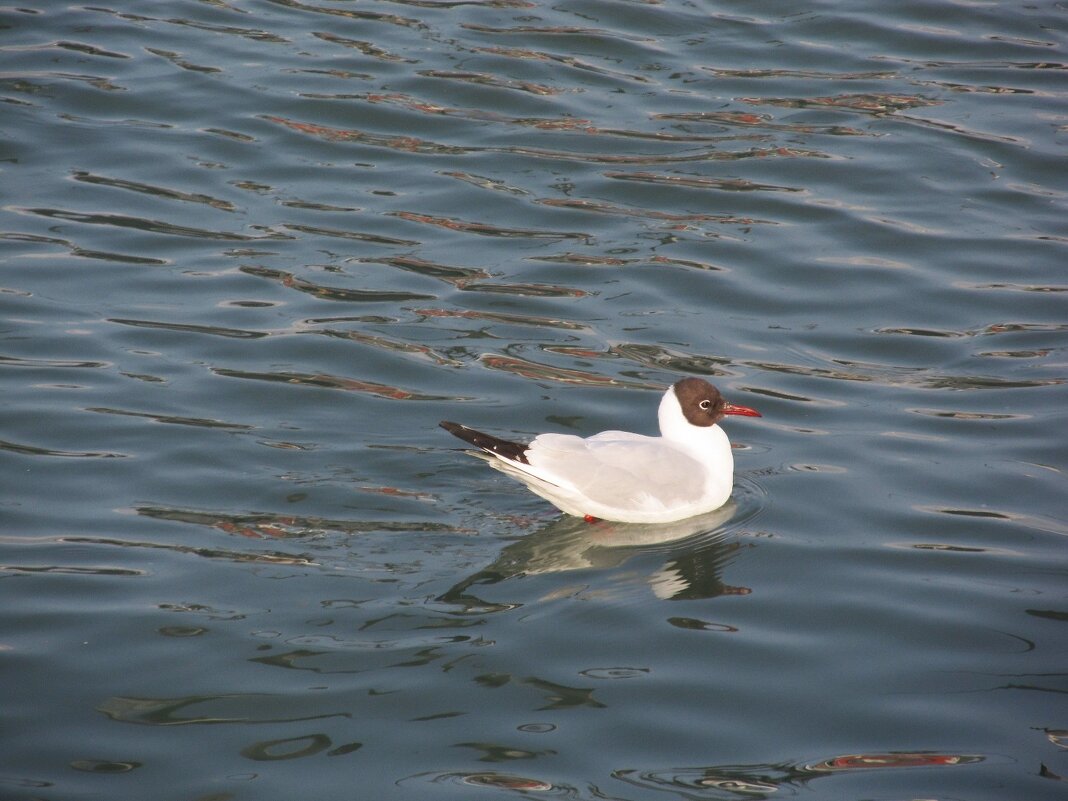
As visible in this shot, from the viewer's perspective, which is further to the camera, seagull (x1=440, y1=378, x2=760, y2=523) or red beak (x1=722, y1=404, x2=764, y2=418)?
red beak (x1=722, y1=404, x2=764, y2=418)

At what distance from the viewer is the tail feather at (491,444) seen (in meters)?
6.83

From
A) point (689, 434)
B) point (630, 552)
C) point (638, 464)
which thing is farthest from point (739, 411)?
point (630, 552)

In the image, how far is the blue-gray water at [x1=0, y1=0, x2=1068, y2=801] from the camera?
5.38 metres

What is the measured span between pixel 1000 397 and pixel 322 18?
28.5 feet

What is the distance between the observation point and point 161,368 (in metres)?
8.24

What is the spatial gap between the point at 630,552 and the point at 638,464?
480 millimetres

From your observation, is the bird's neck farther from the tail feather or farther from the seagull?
the tail feather

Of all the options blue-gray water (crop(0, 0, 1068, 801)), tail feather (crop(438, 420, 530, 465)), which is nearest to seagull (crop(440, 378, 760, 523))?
tail feather (crop(438, 420, 530, 465))

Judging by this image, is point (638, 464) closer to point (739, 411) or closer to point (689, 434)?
point (689, 434)

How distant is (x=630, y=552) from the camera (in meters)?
6.92

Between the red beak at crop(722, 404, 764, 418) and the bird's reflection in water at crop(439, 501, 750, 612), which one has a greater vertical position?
the red beak at crop(722, 404, 764, 418)

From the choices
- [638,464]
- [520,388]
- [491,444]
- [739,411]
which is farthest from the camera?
[520,388]

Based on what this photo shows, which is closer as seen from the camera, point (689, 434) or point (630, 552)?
A: point (630, 552)

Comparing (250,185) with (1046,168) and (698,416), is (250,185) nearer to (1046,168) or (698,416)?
(698,416)
